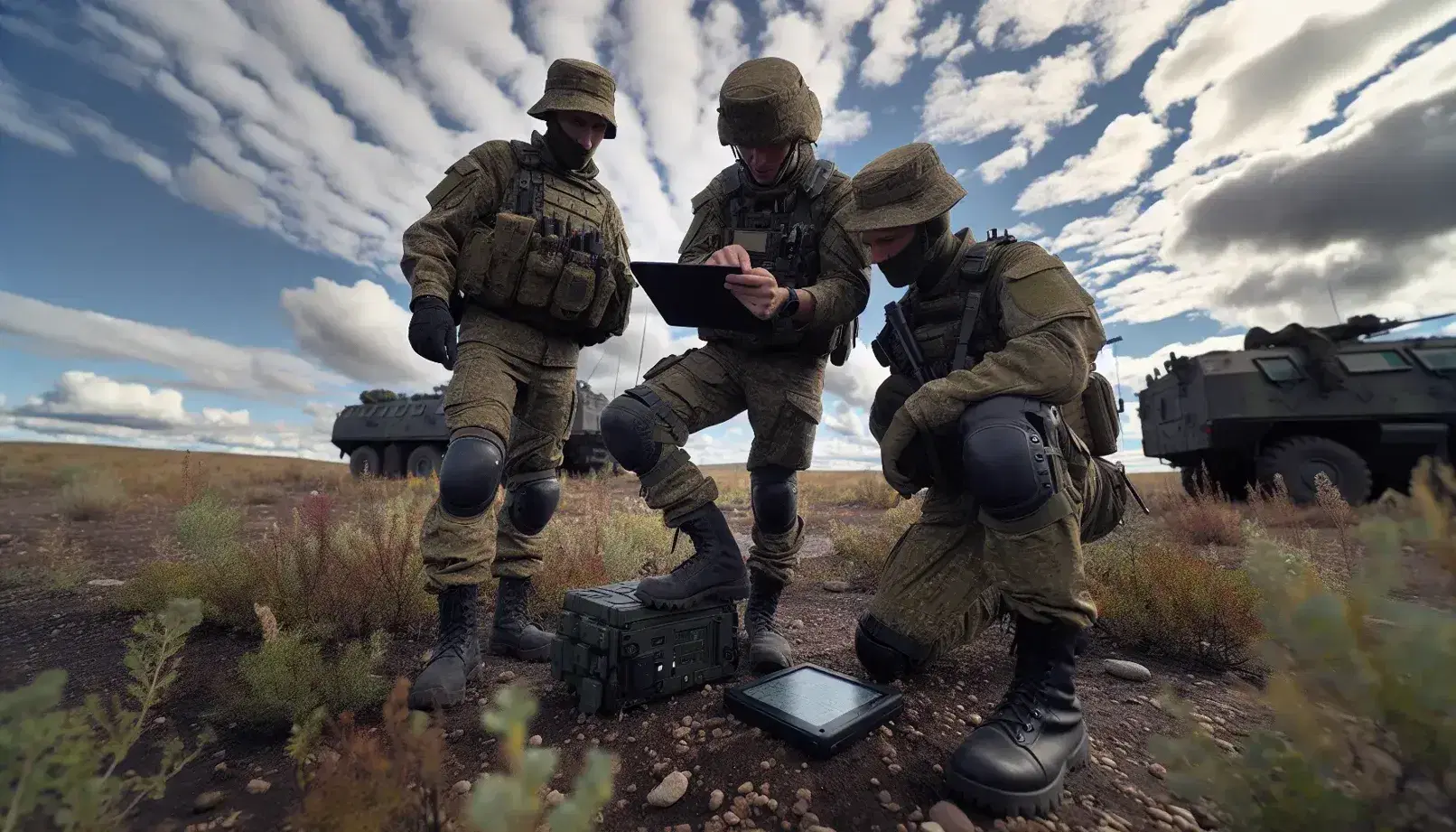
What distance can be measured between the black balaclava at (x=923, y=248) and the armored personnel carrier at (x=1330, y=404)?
775 cm

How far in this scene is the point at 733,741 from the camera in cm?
174

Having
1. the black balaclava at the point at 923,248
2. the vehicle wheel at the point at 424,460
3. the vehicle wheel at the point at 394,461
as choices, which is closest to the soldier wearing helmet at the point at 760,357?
the black balaclava at the point at 923,248

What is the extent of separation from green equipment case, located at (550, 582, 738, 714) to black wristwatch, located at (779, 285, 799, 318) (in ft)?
3.67

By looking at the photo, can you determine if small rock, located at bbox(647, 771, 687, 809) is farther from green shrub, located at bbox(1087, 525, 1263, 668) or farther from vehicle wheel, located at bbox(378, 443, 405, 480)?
vehicle wheel, located at bbox(378, 443, 405, 480)

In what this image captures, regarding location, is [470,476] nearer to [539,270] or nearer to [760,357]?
[539,270]

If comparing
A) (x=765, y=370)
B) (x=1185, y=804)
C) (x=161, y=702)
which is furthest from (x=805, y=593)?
(x=161, y=702)

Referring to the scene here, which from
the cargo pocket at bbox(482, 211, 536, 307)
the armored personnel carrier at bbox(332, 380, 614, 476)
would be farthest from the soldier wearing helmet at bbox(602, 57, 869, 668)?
the armored personnel carrier at bbox(332, 380, 614, 476)

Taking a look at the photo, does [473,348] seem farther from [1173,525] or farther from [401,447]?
[401,447]

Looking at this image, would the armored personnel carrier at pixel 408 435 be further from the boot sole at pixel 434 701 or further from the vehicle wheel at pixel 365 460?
the boot sole at pixel 434 701

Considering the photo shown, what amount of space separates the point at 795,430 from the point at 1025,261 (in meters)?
1.06

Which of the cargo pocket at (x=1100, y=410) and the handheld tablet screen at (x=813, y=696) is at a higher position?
the cargo pocket at (x=1100, y=410)

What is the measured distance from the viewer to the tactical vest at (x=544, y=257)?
2.57m

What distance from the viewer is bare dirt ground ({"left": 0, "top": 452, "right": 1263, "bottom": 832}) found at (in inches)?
56.6

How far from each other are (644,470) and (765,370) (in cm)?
66
